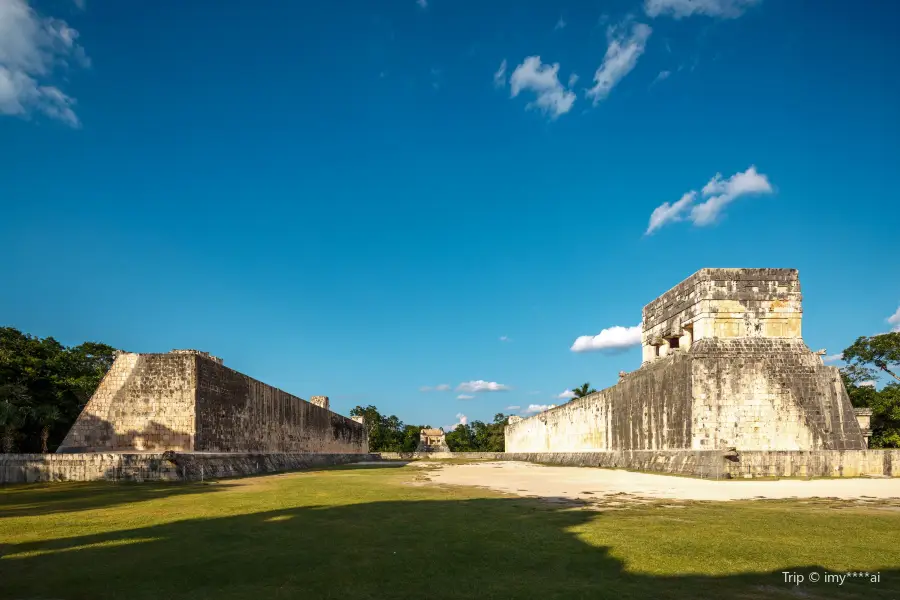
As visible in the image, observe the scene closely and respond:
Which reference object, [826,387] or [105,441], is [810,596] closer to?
[826,387]

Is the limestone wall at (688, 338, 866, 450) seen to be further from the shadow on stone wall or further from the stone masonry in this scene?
the shadow on stone wall

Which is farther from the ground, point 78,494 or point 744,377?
point 744,377

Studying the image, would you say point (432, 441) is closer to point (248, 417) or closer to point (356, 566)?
point (248, 417)

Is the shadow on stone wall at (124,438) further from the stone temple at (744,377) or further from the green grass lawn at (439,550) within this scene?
the stone temple at (744,377)

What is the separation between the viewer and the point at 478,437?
6862 cm

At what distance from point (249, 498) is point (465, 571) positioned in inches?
198

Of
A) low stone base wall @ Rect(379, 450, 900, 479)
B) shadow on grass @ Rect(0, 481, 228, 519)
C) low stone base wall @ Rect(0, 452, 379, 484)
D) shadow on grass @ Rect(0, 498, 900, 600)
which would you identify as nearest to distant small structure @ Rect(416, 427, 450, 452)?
low stone base wall @ Rect(379, 450, 900, 479)

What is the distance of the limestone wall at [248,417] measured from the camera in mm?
13992

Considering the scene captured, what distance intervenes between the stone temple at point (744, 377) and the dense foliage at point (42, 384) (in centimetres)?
2156

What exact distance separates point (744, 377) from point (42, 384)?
86.4 ft

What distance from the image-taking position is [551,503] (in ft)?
22.4

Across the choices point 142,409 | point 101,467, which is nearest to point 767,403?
point 101,467

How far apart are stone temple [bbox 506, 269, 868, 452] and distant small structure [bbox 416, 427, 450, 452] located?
48.4m

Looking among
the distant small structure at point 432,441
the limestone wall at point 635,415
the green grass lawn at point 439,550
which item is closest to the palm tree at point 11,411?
the green grass lawn at point 439,550
